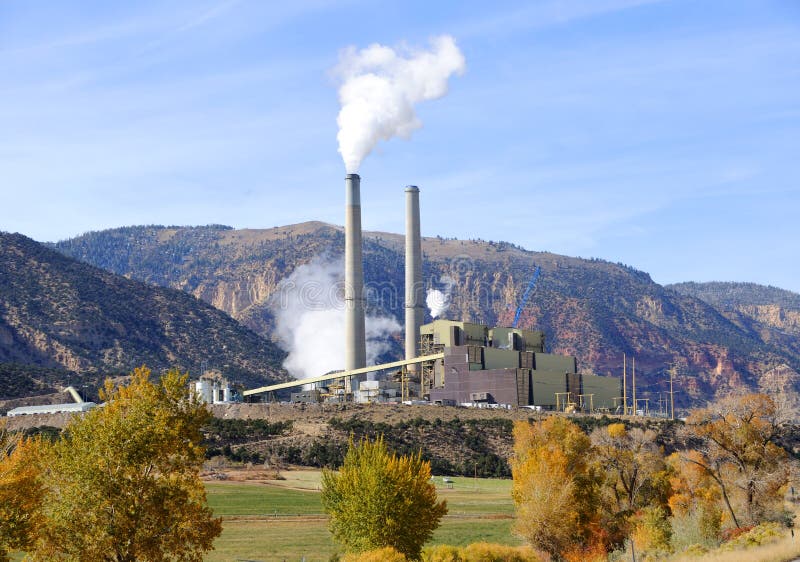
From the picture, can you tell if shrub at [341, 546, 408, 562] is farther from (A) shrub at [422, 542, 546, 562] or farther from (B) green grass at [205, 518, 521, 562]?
(B) green grass at [205, 518, 521, 562]

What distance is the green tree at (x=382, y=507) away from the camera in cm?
4419

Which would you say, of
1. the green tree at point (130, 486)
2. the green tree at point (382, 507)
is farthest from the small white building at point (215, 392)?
the green tree at point (130, 486)

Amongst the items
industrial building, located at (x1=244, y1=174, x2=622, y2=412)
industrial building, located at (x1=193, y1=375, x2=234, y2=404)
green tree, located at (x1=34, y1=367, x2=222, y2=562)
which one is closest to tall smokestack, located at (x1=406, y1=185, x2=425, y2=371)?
industrial building, located at (x1=244, y1=174, x2=622, y2=412)

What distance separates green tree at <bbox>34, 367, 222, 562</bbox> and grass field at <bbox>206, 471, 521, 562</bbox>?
1451 centimetres

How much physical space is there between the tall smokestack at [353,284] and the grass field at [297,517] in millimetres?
33530

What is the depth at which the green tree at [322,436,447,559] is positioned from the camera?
145 ft

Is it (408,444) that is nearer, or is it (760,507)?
(760,507)

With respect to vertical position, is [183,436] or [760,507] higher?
[183,436]

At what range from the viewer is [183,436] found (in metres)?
35.6

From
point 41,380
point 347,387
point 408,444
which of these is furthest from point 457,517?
point 41,380

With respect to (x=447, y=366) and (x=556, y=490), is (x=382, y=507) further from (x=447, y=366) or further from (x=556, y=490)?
(x=447, y=366)

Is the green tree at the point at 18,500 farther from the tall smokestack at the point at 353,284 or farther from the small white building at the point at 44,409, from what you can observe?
the tall smokestack at the point at 353,284

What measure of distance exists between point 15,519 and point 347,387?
303ft

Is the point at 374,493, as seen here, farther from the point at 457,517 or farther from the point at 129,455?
the point at 457,517
